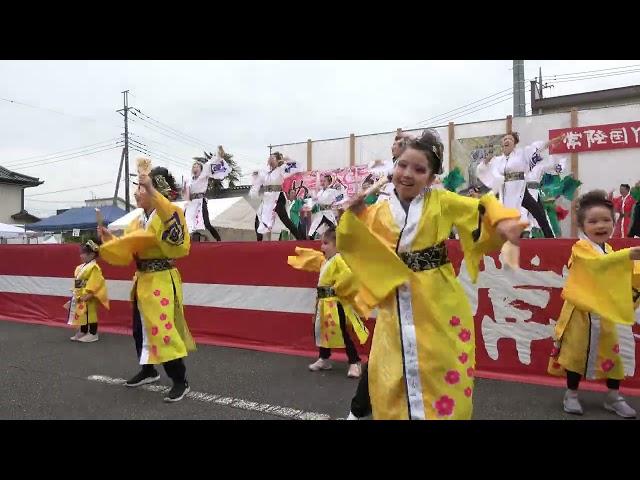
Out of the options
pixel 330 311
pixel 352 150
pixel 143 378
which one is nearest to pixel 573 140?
pixel 352 150

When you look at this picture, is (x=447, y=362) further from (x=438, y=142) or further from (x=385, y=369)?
(x=438, y=142)

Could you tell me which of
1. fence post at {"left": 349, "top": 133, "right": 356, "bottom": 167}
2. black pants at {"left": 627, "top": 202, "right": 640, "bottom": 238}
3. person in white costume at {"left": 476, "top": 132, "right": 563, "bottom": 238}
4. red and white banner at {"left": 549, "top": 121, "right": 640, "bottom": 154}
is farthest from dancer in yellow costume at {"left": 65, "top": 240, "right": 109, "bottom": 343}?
red and white banner at {"left": 549, "top": 121, "right": 640, "bottom": 154}

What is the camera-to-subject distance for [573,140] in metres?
11.6

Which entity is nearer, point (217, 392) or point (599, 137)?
point (217, 392)

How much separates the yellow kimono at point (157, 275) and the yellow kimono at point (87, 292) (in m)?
3.38

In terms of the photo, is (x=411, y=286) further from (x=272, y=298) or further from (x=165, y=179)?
(x=272, y=298)

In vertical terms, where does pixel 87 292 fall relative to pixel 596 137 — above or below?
below

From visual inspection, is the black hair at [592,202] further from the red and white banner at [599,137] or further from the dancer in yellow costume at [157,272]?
the red and white banner at [599,137]

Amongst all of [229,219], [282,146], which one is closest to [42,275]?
[229,219]

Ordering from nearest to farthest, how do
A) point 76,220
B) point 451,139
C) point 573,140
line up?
point 573,140
point 451,139
point 76,220

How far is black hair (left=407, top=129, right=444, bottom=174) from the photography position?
2.44 m

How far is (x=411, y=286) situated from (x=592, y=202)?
1.90m

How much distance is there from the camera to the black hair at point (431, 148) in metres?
2.44

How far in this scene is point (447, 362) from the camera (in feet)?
7.47
